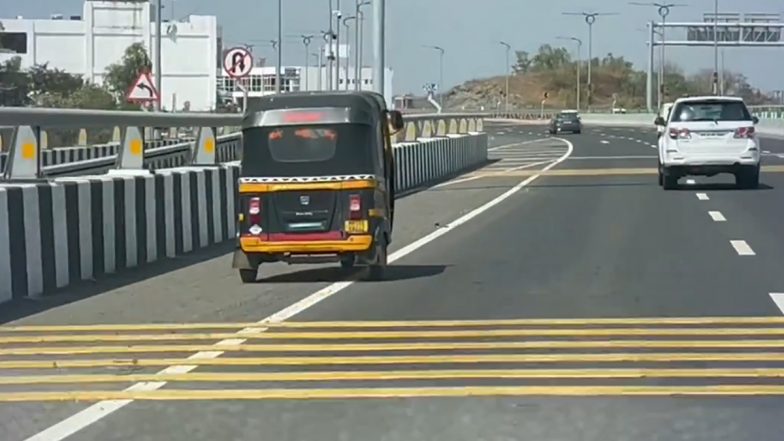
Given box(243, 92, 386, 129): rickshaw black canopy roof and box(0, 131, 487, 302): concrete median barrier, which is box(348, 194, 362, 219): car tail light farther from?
box(0, 131, 487, 302): concrete median barrier

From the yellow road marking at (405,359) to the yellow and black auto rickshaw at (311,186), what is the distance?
4.45 metres

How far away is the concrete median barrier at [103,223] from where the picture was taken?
13.1 m

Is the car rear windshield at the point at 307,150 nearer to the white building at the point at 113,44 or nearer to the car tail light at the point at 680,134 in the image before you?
the car tail light at the point at 680,134

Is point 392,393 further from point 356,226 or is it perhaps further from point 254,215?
point 254,215

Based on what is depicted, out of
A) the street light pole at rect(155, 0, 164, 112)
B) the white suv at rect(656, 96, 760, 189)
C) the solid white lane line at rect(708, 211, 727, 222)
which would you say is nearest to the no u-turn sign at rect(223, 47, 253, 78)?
the street light pole at rect(155, 0, 164, 112)

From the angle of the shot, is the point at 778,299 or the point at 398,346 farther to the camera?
the point at 778,299

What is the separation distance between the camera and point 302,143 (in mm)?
14648

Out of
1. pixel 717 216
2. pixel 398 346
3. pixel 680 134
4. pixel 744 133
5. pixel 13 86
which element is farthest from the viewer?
pixel 13 86

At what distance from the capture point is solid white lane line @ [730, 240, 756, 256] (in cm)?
1688

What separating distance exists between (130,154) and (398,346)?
755cm

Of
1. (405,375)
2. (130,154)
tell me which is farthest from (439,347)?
(130,154)

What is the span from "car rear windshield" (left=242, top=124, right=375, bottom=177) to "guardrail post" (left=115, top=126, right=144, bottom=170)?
2.75 meters

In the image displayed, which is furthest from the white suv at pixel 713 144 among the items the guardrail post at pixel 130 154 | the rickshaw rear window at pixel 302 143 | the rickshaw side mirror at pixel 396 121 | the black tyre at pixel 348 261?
the rickshaw rear window at pixel 302 143

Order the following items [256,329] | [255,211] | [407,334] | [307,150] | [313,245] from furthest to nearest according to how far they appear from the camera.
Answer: [307,150] → [255,211] → [313,245] → [256,329] → [407,334]
